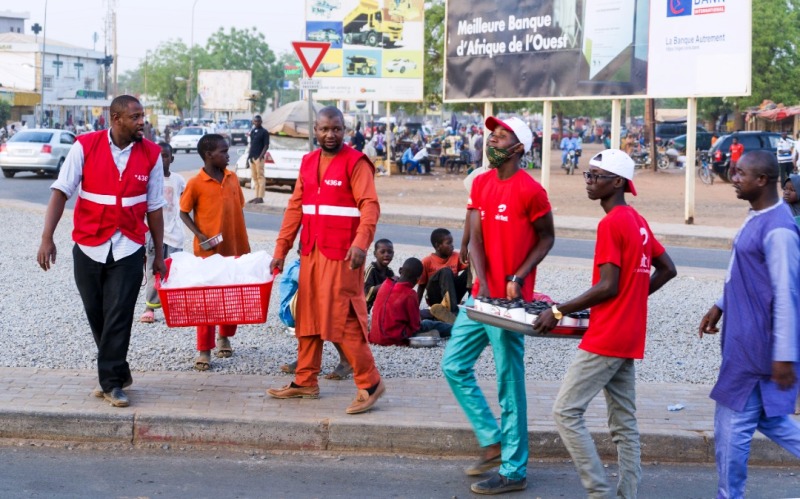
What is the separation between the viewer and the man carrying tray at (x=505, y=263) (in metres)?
5.27

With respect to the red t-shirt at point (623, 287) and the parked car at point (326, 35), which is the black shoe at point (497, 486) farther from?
the parked car at point (326, 35)

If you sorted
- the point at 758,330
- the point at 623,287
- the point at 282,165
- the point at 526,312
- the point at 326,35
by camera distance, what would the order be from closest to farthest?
the point at 758,330, the point at 623,287, the point at 526,312, the point at 282,165, the point at 326,35

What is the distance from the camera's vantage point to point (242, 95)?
84.9m

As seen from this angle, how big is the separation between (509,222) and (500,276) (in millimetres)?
274

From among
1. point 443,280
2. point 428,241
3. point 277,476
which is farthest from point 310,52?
point 277,476

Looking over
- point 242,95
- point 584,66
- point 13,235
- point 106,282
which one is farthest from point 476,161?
point 242,95

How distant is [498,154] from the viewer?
5.27 meters

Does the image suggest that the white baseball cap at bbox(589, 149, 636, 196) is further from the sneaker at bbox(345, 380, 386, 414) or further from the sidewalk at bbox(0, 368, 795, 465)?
the sneaker at bbox(345, 380, 386, 414)

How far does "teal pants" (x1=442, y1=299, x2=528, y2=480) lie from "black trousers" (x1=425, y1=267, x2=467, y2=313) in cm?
346

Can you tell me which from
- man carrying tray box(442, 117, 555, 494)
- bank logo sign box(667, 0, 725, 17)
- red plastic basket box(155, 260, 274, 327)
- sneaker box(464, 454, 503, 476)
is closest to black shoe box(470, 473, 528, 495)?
man carrying tray box(442, 117, 555, 494)

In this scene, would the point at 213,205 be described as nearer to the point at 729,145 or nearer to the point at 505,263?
the point at 505,263

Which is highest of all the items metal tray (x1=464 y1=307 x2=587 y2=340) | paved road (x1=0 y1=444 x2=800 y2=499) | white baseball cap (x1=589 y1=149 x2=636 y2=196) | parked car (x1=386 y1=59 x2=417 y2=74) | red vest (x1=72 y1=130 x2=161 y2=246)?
parked car (x1=386 y1=59 x2=417 y2=74)

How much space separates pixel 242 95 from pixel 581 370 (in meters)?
82.4

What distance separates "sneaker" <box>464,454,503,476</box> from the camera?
548 centimetres
